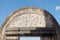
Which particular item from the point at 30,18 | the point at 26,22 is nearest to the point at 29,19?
the point at 30,18

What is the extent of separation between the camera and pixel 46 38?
48.5ft

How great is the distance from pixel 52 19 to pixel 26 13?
1.69 metres

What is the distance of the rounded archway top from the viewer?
48.7 feet

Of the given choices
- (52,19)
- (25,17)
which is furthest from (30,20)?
(52,19)

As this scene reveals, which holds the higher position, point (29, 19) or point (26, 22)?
point (29, 19)

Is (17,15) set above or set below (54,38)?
above

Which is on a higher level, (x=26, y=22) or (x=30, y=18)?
(x=30, y=18)

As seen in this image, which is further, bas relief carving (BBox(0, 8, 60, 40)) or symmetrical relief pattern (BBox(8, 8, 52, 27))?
symmetrical relief pattern (BBox(8, 8, 52, 27))

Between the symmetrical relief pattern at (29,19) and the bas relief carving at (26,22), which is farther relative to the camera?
the symmetrical relief pattern at (29,19)

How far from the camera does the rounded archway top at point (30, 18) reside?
48.7ft

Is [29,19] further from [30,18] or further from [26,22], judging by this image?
[26,22]

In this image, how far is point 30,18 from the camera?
49.1 feet

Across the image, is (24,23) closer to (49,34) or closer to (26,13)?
(26,13)

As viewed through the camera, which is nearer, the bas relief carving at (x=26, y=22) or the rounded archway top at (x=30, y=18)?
the bas relief carving at (x=26, y=22)
